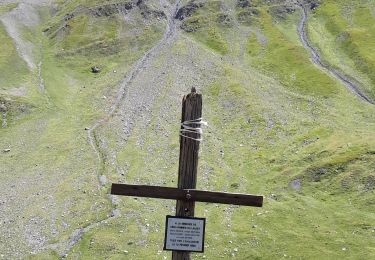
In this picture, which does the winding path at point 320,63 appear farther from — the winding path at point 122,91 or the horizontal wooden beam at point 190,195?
the horizontal wooden beam at point 190,195

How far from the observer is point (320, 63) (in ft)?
364

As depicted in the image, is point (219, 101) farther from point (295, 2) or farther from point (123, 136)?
point (295, 2)

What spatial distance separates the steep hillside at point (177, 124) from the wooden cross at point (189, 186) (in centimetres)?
2540

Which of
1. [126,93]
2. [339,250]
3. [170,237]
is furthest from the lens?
[126,93]

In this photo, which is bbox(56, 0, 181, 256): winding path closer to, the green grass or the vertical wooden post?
the vertical wooden post

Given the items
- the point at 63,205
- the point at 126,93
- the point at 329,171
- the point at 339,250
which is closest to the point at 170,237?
the point at 339,250

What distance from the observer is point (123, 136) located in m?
69.2

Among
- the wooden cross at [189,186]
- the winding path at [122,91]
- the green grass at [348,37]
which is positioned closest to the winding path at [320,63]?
the green grass at [348,37]

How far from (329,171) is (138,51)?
77747mm

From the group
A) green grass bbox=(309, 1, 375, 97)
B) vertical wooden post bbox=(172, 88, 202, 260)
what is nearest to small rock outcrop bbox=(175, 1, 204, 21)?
green grass bbox=(309, 1, 375, 97)

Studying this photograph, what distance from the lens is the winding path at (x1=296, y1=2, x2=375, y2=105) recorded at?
9012 cm

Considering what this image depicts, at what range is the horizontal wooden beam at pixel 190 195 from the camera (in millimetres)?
13742

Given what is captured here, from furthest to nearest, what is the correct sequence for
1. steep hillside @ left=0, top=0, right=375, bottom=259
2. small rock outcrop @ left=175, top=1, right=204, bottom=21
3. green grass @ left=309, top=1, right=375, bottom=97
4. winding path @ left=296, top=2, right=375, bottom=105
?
small rock outcrop @ left=175, top=1, right=204, bottom=21 < green grass @ left=309, top=1, right=375, bottom=97 < winding path @ left=296, top=2, right=375, bottom=105 < steep hillside @ left=0, top=0, right=375, bottom=259

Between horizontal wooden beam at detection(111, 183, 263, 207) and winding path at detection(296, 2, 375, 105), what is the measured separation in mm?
78804
